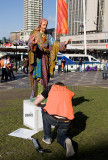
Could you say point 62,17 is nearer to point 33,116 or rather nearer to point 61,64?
point 61,64

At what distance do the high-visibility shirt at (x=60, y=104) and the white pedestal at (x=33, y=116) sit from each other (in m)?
0.98

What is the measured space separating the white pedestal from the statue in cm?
32

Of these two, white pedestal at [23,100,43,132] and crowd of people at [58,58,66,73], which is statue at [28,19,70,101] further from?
crowd of people at [58,58,66,73]

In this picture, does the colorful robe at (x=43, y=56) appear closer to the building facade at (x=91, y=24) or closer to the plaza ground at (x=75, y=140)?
the plaza ground at (x=75, y=140)

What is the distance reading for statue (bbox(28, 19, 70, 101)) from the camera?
15.3 ft

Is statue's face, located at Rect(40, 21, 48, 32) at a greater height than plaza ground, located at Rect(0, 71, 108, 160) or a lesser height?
greater

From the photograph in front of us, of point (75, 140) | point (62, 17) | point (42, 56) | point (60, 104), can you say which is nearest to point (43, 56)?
point (42, 56)

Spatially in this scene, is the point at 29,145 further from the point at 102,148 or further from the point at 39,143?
the point at 102,148

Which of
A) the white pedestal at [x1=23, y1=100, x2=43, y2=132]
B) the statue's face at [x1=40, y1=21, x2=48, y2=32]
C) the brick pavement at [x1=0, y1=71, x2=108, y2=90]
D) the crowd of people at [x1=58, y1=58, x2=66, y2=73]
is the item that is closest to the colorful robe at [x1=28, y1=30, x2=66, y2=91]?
the statue's face at [x1=40, y1=21, x2=48, y2=32]

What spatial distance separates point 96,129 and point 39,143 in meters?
1.37

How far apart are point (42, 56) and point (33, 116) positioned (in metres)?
1.32

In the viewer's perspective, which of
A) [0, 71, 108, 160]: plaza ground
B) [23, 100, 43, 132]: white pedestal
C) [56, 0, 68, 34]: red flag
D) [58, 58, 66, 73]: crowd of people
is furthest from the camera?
[58, 58, 66, 73]: crowd of people

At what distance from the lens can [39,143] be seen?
13.0ft

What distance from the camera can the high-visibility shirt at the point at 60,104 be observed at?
3.50m
